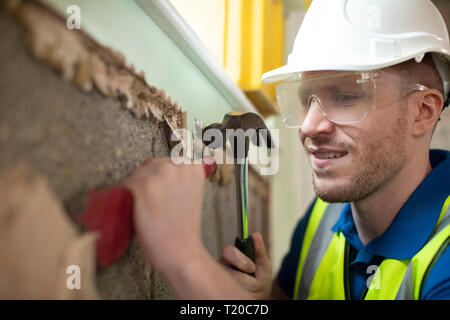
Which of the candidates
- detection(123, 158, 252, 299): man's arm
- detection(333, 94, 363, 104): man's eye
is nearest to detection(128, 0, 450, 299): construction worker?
detection(333, 94, 363, 104): man's eye

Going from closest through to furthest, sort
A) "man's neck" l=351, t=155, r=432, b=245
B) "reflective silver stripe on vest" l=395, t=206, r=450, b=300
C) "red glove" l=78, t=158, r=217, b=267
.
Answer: "red glove" l=78, t=158, r=217, b=267 < "reflective silver stripe on vest" l=395, t=206, r=450, b=300 < "man's neck" l=351, t=155, r=432, b=245

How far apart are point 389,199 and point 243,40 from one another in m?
0.74

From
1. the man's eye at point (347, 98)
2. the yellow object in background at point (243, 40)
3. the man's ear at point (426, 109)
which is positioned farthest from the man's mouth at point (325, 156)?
the yellow object in background at point (243, 40)

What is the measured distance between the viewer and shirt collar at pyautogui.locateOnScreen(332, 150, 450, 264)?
3.07 feet

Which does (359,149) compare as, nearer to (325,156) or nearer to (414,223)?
(325,156)

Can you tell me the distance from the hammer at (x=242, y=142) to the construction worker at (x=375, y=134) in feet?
0.20

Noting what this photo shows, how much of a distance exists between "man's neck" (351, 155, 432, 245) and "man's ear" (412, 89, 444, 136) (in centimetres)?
11

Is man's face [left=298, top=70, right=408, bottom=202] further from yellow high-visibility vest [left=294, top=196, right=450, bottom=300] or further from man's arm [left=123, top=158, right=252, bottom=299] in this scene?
man's arm [left=123, top=158, right=252, bottom=299]

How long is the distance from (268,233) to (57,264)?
63.2 inches

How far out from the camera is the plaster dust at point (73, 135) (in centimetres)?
39

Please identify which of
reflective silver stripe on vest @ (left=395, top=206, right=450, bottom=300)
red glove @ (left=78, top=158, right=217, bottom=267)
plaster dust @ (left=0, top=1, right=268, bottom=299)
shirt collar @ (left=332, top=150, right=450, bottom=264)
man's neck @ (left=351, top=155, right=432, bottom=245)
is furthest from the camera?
man's neck @ (left=351, top=155, right=432, bottom=245)

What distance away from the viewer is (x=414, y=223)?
38.3 inches

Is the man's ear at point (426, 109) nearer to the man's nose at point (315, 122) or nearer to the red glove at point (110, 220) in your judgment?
the man's nose at point (315, 122)

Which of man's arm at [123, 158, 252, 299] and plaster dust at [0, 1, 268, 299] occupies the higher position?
plaster dust at [0, 1, 268, 299]
